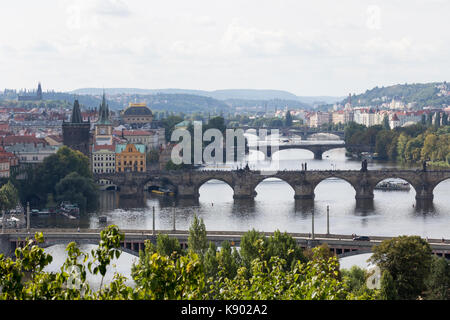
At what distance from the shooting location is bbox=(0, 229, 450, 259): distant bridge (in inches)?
1244

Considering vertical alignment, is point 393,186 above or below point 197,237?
below

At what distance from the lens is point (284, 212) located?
46938 millimetres

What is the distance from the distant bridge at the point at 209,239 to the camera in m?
31.6

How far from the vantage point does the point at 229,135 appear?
94.9m

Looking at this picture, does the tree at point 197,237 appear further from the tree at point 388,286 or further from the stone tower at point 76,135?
the stone tower at point 76,135

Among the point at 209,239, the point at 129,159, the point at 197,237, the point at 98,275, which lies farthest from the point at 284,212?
the point at 129,159

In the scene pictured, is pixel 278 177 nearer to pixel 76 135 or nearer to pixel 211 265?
pixel 76 135

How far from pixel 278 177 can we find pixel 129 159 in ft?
47.3

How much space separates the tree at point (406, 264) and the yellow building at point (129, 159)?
41.6m

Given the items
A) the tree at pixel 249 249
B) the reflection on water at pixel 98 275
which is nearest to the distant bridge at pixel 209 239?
the reflection on water at pixel 98 275

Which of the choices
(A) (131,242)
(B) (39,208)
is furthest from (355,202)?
(A) (131,242)

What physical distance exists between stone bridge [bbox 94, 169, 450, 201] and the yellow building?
25.1ft

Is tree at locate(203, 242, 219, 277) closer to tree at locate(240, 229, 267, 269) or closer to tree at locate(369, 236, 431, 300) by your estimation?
tree at locate(240, 229, 267, 269)
